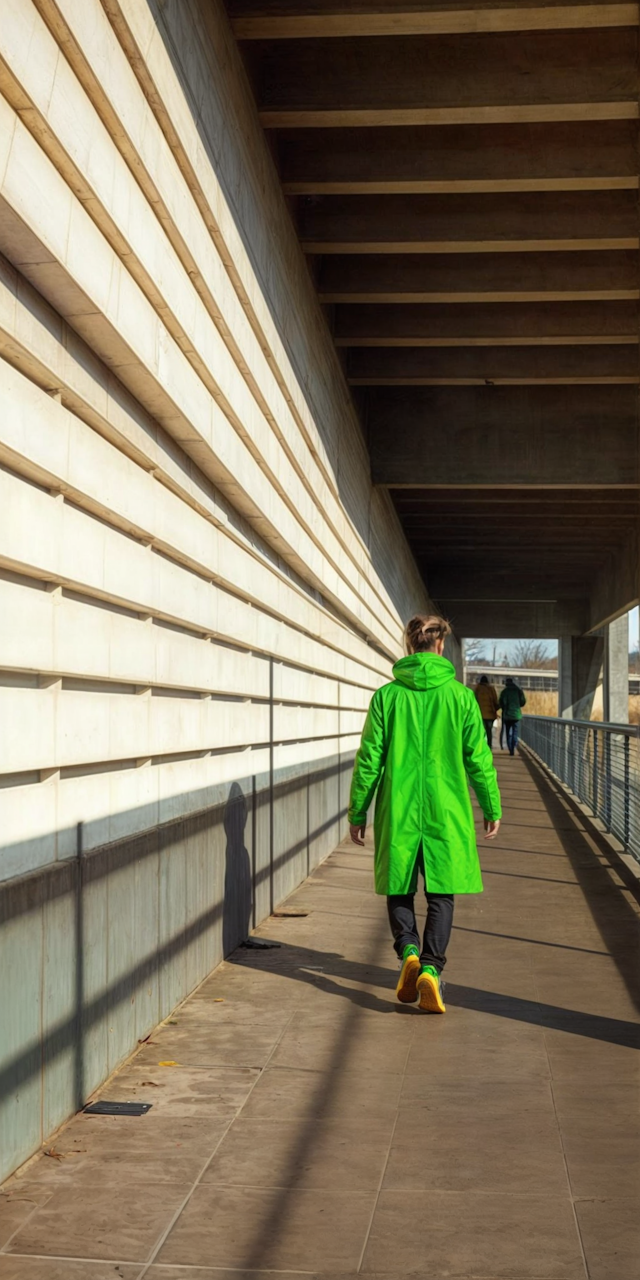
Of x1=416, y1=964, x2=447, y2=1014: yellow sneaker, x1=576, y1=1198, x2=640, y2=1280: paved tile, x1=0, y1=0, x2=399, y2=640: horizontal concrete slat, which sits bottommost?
x1=576, y1=1198, x2=640, y2=1280: paved tile

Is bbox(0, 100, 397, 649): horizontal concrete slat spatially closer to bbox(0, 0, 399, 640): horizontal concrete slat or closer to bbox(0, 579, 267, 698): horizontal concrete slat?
bbox(0, 0, 399, 640): horizontal concrete slat

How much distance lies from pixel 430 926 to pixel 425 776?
65 cm

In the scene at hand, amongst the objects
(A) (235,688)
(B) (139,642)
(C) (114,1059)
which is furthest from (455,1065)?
(A) (235,688)

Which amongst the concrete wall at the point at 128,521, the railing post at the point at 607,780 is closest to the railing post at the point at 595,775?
the railing post at the point at 607,780

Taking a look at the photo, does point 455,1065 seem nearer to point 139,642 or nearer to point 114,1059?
point 114,1059

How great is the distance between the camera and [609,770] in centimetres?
1403

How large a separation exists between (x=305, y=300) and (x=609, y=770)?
20.9ft

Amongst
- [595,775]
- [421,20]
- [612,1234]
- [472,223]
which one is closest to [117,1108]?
[612,1234]

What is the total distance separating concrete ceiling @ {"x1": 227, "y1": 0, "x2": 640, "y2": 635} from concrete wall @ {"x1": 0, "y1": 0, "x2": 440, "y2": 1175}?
523 millimetres

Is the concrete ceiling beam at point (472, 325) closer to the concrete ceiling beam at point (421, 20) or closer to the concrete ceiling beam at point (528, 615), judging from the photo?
the concrete ceiling beam at point (421, 20)

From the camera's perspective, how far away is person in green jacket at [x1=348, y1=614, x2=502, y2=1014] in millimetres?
6184

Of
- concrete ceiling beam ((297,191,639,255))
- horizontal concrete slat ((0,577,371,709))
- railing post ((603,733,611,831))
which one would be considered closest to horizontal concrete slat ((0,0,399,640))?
horizontal concrete slat ((0,577,371,709))

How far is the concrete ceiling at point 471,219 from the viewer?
7.42 metres

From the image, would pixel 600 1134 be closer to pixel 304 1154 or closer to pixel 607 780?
pixel 304 1154
